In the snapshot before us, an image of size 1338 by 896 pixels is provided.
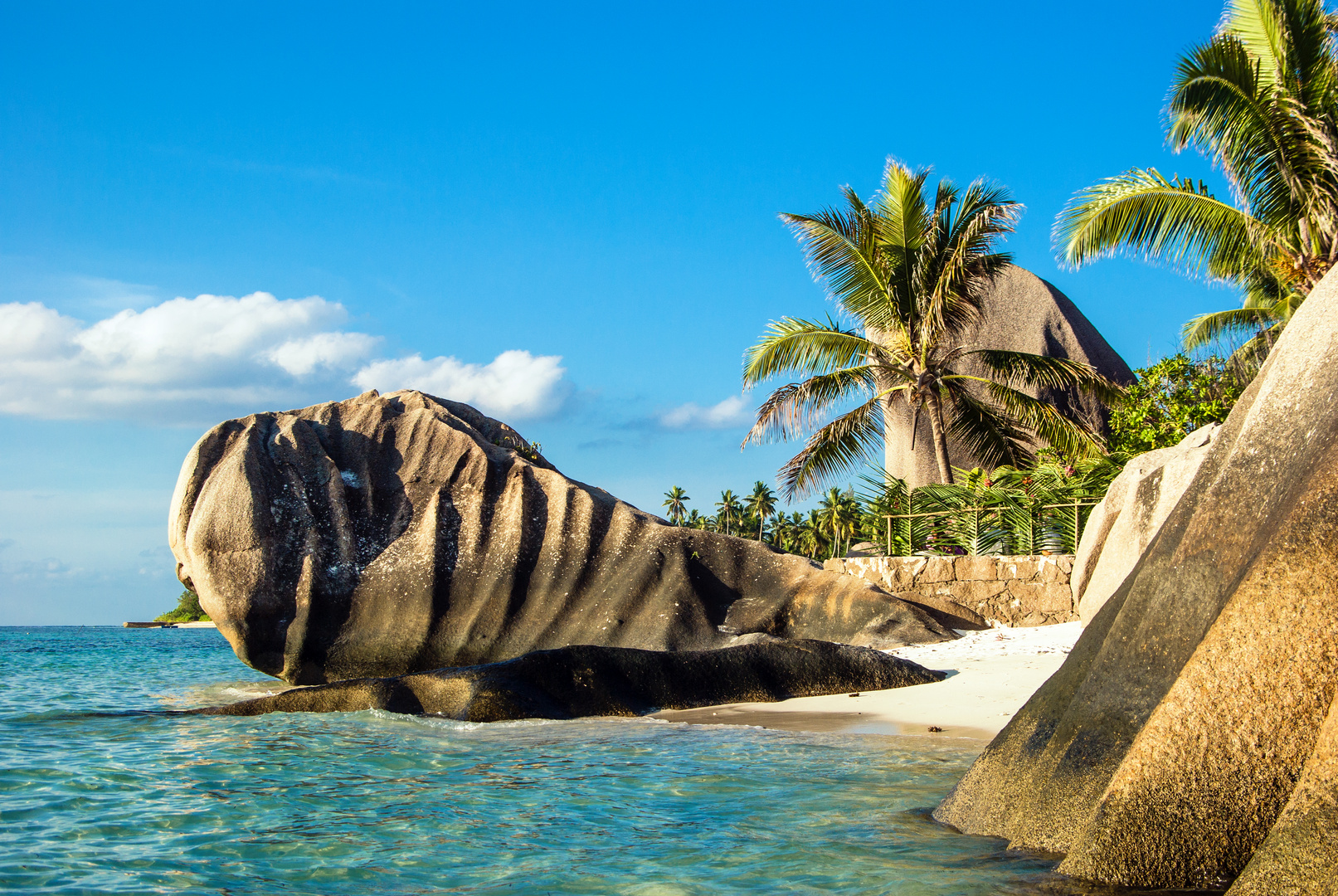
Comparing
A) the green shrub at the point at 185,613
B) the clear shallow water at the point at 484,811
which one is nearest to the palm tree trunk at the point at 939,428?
the clear shallow water at the point at 484,811

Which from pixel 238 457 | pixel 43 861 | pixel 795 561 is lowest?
pixel 43 861

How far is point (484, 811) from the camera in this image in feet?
15.8

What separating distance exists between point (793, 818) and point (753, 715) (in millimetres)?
3345

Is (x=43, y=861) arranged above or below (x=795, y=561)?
below

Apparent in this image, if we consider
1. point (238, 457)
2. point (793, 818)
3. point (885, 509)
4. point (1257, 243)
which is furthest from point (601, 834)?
point (1257, 243)

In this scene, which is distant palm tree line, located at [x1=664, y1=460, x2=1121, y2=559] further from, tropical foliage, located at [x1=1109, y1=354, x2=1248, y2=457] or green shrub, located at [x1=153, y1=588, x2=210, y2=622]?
green shrub, located at [x1=153, y1=588, x2=210, y2=622]

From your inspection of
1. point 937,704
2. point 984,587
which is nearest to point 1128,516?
point 984,587

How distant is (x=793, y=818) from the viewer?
179 inches

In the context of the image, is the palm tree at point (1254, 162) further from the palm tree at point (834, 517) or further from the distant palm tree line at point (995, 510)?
the palm tree at point (834, 517)

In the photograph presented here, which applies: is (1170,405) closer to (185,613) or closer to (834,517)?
(834,517)

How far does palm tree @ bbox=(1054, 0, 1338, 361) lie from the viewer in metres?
12.8

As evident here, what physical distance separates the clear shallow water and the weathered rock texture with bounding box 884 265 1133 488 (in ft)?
53.7

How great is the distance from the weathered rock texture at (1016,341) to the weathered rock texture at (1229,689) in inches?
738

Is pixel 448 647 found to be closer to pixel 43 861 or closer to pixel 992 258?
pixel 43 861
